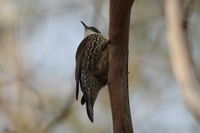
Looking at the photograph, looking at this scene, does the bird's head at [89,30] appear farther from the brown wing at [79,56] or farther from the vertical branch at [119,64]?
the vertical branch at [119,64]

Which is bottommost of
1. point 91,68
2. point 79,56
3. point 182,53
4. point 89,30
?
point 182,53

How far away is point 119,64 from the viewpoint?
7.59ft

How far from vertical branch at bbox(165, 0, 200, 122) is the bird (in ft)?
5.57

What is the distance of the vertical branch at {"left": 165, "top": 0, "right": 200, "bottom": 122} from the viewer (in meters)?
1.89

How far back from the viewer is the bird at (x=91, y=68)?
3.78 m

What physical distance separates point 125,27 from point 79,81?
Result: 70.8 inches

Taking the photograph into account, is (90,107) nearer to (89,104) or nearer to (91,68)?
(89,104)

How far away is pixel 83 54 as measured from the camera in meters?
4.12

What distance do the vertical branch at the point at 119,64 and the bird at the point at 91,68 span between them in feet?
4.45

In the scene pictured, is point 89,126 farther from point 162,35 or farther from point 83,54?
point 83,54

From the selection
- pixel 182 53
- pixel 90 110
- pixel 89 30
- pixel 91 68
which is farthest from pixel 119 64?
pixel 89 30

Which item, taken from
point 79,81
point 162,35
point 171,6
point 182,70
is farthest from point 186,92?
point 162,35

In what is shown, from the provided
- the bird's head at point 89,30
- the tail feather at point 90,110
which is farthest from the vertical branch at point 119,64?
the bird's head at point 89,30

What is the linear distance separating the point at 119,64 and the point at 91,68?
1.72 meters
